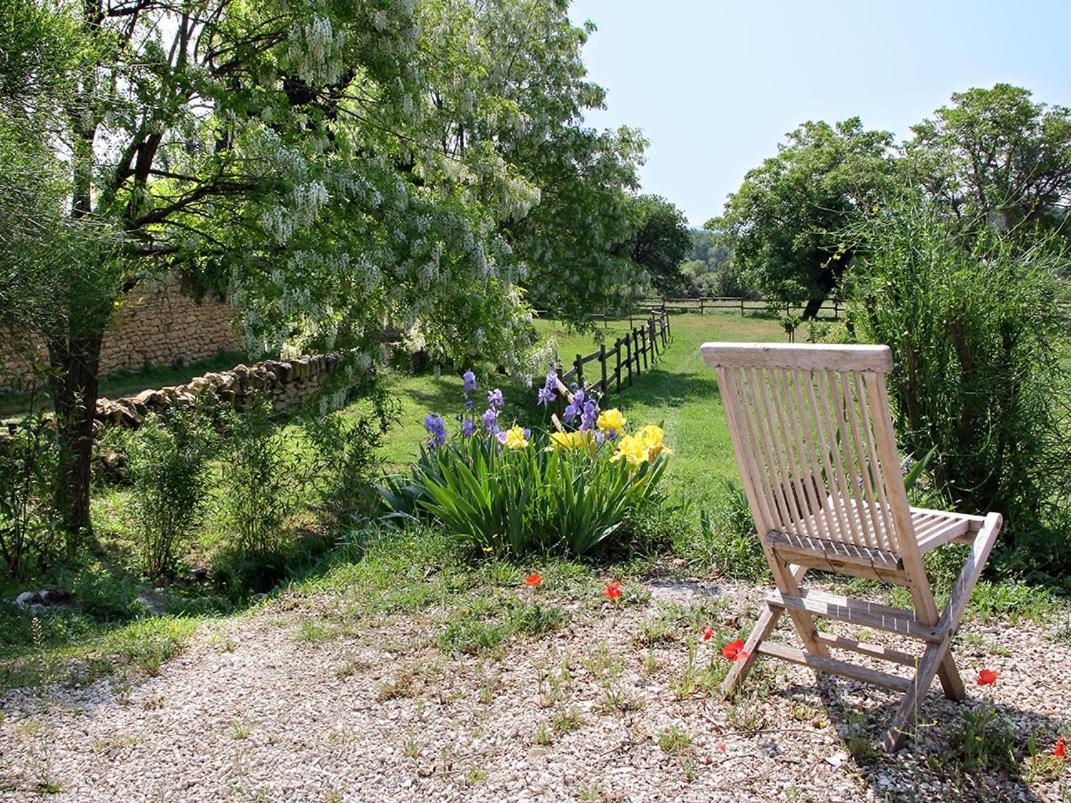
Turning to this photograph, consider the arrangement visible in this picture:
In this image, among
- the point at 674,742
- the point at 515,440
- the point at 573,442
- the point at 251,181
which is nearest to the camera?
the point at 674,742

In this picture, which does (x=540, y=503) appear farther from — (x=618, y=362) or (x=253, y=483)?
(x=618, y=362)

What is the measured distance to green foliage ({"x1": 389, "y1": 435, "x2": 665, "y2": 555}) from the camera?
4.75 metres

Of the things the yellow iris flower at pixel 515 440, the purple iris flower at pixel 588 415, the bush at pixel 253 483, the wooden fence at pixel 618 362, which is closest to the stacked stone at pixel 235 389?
the bush at pixel 253 483

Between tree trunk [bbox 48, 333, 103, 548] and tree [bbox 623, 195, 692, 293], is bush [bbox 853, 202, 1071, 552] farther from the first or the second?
tree [bbox 623, 195, 692, 293]

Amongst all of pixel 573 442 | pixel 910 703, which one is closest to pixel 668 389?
pixel 573 442

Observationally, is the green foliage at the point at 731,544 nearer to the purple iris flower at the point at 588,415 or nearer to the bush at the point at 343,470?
the purple iris flower at the point at 588,415

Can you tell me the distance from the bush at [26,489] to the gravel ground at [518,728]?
7.99 feet

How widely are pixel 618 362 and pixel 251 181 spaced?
10920mm

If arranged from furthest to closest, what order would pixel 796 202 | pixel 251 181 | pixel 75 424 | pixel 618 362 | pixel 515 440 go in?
pixel 796 202 → pixel 618 362 → pixel 251 181 → pixel 75 424 → pixel 515 440

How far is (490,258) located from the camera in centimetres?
854

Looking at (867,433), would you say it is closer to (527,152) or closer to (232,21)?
(232,21)

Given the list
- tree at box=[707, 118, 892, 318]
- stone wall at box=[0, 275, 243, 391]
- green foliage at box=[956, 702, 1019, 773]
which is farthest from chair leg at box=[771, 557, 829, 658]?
tree at box=[707, 118, 892, 318]

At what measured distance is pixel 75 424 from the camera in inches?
242

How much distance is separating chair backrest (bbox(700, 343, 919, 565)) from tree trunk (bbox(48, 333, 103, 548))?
459 cm
